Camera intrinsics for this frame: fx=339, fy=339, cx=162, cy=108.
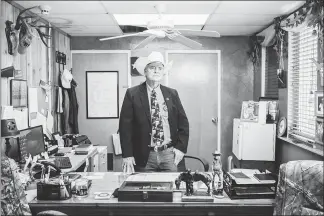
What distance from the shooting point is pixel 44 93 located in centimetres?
400

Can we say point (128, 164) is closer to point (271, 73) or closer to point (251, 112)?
point (251, 112)

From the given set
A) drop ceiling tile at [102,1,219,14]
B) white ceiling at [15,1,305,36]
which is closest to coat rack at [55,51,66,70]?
white ceiling at [15,1,305,36]

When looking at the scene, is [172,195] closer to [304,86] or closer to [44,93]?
[304,86]

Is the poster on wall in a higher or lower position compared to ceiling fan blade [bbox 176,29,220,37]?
lower

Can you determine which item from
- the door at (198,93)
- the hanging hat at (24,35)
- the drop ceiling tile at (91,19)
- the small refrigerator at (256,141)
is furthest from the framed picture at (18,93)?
the small refrigerator at (256,141)

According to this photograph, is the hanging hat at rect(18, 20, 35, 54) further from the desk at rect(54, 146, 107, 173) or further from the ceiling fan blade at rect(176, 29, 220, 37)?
the ceiling fan blade at rect(176, 29, 220, 37)

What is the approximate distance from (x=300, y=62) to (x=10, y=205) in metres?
2.95

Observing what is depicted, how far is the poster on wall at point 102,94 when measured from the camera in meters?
5.25

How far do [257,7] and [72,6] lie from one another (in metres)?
1.67

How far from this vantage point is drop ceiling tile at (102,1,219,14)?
8.71ft

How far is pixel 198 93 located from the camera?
5262 millimetres

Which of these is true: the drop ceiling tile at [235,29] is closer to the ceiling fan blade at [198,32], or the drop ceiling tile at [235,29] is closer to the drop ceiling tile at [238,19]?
the drop ceiling tile at [238,19]

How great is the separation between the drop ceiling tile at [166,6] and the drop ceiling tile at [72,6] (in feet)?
0.37

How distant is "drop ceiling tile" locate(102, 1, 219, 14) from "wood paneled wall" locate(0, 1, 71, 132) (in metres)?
0.90
